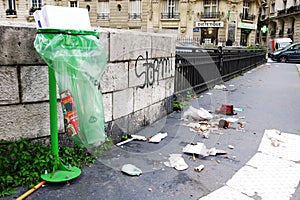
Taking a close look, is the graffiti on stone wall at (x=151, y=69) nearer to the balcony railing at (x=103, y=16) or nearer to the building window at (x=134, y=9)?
the building window at (x=134, y=9)

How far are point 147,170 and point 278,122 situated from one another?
11.0 ft

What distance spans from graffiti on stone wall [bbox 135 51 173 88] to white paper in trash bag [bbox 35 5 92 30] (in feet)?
5.31

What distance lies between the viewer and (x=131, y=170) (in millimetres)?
3115

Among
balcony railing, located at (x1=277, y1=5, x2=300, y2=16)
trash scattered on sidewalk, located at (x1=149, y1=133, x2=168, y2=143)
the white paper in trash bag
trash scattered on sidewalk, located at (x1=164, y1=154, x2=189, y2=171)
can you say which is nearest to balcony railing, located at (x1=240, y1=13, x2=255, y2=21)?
balcony railing, located at (x1=277, y1=5, x2=300, y2=16)

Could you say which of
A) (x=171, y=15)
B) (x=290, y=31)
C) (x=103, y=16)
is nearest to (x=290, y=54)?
(x=171, y=15)

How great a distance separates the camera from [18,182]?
2.68 m

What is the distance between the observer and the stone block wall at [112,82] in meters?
2.66

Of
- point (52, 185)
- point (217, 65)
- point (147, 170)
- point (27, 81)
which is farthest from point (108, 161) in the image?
point (217, 65)

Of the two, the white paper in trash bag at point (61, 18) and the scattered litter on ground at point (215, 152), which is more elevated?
the white paper in trash bag at point (61, 18)

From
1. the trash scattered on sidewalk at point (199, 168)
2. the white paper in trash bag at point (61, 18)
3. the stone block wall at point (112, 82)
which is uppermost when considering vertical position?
the white paper in trash bag at point (61, 18)

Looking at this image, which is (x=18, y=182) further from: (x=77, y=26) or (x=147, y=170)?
(x=77, y=26)

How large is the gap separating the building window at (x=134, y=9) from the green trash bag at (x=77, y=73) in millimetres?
32733

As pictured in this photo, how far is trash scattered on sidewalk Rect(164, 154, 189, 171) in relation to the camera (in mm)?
3244

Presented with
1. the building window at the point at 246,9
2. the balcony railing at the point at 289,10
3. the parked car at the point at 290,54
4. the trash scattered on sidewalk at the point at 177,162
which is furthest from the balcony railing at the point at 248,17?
the trash scattered on sidewalk at the point at 177,162
